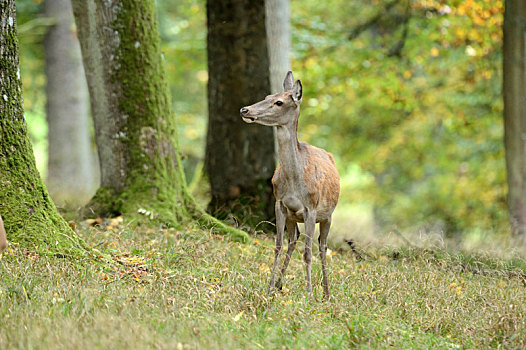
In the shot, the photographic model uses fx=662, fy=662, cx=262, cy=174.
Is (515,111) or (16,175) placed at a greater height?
(16,175)

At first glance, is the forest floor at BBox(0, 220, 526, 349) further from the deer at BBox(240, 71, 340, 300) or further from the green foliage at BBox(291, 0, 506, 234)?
the green foliage at BBox(291, 0, 506, 234)

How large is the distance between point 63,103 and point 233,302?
13.6 meters

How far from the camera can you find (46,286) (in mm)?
5160

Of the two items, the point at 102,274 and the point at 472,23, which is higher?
the point at 472,23

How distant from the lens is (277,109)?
18.5 ft

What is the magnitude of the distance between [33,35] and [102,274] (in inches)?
574

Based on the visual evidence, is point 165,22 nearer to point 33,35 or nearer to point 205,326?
point 33,35

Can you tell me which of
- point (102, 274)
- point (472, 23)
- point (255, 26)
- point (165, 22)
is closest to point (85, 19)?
point (255, 26)

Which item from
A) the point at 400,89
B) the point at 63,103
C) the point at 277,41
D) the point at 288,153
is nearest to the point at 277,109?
the point at 288,153

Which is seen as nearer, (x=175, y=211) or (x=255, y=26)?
(x=175, y=211)

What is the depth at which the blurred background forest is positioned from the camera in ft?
52.5

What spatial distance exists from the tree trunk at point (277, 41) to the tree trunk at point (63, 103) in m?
9.10

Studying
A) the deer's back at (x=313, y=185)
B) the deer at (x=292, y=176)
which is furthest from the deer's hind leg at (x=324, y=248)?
the deer's back at (x=313, y=185)

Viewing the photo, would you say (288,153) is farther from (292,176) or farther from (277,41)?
(277,41)
